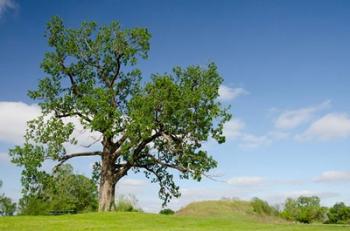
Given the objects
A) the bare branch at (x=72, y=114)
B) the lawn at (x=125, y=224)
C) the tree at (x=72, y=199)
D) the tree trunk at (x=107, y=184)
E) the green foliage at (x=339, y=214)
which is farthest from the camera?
the green foliage at (x=339, y=214)

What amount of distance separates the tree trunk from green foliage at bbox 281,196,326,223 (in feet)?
199

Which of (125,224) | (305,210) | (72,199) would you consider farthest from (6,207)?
(125,224)

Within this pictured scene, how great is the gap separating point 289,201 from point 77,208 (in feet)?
191

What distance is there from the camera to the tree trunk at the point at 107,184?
41.3 metres

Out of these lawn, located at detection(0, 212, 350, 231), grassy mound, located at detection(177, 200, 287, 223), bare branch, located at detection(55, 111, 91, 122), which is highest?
bare branch, located at detection(55, 111, 91, 122)

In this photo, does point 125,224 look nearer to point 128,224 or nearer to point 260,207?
point 128,224

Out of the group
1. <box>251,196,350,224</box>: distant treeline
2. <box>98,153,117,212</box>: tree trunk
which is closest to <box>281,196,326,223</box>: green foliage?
<box>251,196,350,224</box>: distant treeline

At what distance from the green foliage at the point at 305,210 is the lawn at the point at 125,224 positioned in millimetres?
66509

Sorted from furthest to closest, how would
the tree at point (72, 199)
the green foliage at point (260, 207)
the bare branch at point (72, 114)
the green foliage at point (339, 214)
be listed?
the green foliage at point (339, 214)
the tree at point (72, 199)
the green foliage at point (260, 207)
the bare branch at point (72, 114)

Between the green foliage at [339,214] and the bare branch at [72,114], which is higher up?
the bare branch at [72,114]

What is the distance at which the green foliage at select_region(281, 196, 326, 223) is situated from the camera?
4023 inches

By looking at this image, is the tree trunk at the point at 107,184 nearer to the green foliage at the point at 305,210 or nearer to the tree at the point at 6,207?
the green foliage at the point at 305,210

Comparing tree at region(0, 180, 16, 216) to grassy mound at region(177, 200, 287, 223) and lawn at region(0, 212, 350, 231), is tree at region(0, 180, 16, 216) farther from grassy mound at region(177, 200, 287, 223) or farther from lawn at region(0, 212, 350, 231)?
lawn at region(0, 212, 350, 231)

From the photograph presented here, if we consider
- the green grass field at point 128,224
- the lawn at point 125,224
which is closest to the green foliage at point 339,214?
the green grass field at point 128,224
